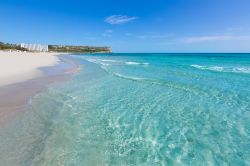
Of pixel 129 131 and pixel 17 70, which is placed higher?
pixel 17 70

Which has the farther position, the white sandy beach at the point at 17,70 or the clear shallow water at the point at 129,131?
the white sandy beach at the point at 17,70

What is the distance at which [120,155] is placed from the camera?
5.29 metres

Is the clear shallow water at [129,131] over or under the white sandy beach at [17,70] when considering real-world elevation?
under

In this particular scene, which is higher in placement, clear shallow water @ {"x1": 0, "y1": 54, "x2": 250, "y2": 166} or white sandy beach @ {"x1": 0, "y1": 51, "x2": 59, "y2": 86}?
white sandy beach @ {"x1": 0, "y1": 51, "x2": 59, "y2": 86}

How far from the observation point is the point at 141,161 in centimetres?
504

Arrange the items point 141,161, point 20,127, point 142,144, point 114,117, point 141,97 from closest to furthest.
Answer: point 141,161
point 142,144
point 20,127
point 114,117
point 141,97

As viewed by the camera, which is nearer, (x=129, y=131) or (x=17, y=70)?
(x=129, y=131)

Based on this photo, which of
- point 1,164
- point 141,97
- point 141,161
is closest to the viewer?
point 1,164

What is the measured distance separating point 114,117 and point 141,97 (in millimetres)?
3483

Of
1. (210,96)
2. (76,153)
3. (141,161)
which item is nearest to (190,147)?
(141,161)

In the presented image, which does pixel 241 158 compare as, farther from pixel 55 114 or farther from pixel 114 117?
pixel 55 114

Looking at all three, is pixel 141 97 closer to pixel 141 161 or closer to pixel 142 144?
pixel 142 144

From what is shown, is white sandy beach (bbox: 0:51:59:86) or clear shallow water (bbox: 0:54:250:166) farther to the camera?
white sandy beach (bbox: 0:51:59:86)

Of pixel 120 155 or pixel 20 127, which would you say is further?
pixel 20 127
